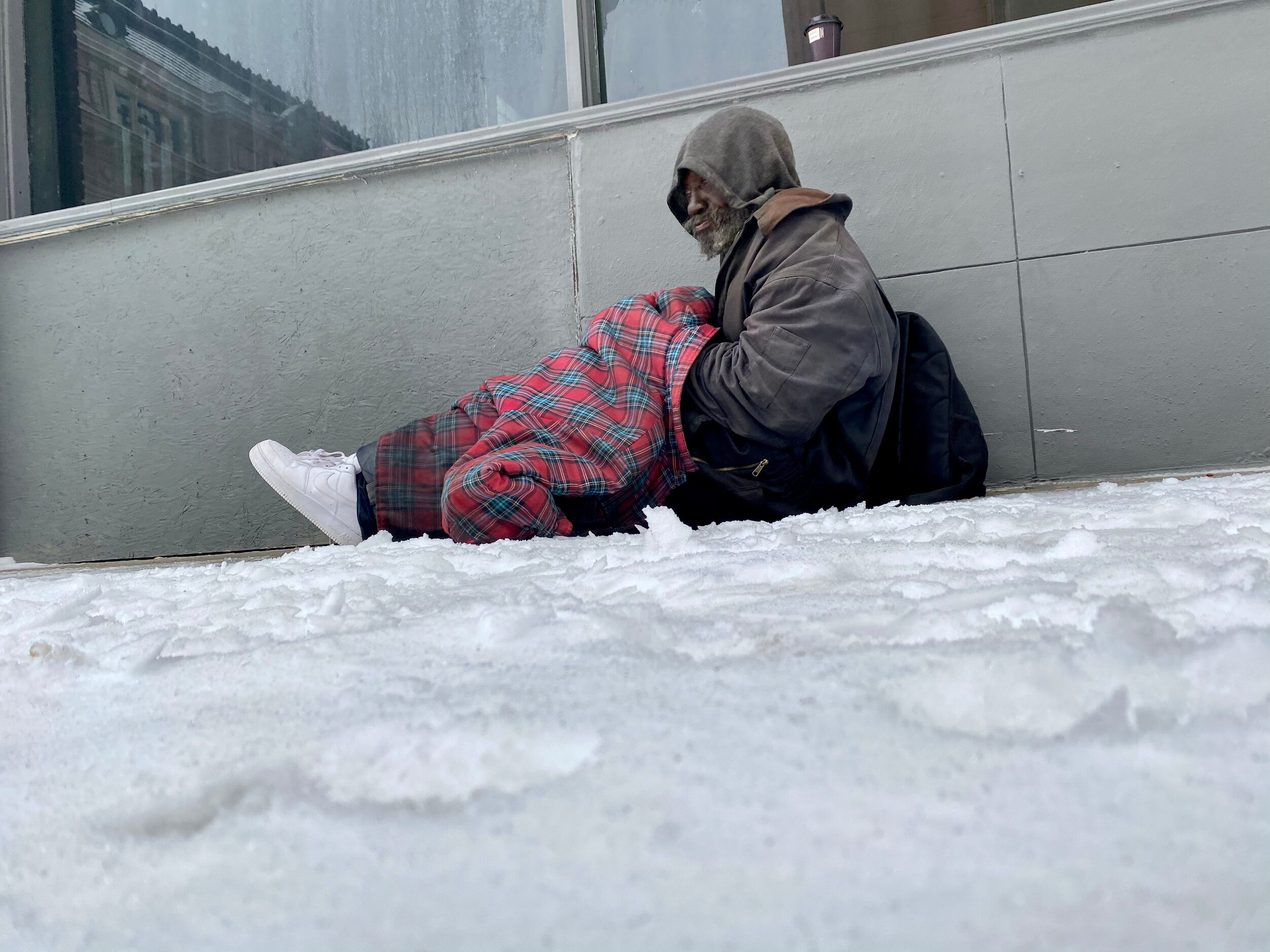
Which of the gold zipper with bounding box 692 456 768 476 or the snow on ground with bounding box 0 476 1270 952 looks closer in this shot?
the snow on ground with bounding box 0 476 1270 952

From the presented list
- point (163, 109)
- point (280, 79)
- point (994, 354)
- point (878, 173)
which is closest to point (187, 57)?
point (163, 109)

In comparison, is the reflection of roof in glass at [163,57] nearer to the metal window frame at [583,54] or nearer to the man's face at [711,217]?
the metal window frame at [583,54]

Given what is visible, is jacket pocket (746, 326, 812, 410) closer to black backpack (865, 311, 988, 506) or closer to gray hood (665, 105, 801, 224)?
black backpack (865, 311, 988, 506)

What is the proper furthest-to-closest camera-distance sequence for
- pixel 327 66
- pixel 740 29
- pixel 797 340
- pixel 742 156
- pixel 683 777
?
1. pixel 327 66
2. pixel 740 29
3. pixel 742 156
4. pixel 797 340
5. pixel 683 777

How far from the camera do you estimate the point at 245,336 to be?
305 cm

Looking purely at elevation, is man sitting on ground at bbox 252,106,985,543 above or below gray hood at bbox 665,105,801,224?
below

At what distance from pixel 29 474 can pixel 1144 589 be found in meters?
3.69

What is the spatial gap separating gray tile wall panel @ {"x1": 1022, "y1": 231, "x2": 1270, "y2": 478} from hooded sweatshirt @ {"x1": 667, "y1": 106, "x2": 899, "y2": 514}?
66 centimetres

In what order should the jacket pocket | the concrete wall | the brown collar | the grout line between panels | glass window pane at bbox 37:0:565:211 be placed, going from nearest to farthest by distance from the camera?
the jacket pocket → the brown collar → the concrete wall → the grout line between panels → glass window pane at bbox 37:0:565:211

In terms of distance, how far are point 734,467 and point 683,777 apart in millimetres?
1519

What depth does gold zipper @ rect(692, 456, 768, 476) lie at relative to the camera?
1.87 metres

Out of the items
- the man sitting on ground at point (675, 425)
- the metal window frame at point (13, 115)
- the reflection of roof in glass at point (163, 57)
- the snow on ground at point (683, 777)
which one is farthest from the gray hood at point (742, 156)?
the metal window frame at point (13, 115)

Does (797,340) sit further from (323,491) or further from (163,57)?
(163,57)

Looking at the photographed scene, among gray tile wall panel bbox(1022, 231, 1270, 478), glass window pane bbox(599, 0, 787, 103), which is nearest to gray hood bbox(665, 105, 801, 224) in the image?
glass window pane bbox(599, 0, 787, 103)
